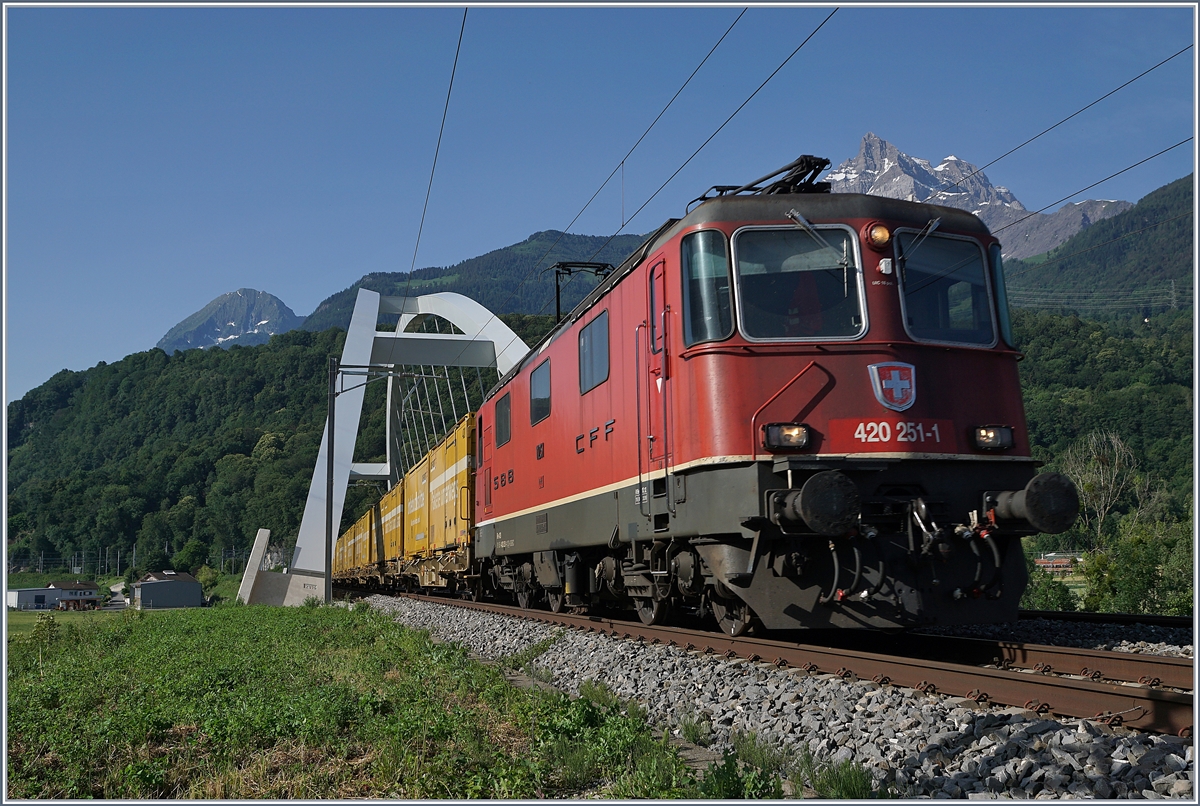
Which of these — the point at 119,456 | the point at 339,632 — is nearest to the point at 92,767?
the point at 339,632

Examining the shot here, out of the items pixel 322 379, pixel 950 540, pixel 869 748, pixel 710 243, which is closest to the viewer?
pixel 869 748

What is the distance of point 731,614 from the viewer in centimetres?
880

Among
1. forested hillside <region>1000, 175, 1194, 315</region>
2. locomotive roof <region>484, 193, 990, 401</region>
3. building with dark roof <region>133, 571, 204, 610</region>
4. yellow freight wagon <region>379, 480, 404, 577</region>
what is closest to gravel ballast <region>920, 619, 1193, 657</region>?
locomotive roof <region>484, 193, 990, 401</region>

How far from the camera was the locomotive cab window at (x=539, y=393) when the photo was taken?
12625 mm

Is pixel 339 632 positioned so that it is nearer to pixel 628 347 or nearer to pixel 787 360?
pixel 628 347

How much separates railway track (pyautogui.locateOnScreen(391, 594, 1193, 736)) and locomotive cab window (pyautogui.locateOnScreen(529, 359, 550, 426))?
415 cm

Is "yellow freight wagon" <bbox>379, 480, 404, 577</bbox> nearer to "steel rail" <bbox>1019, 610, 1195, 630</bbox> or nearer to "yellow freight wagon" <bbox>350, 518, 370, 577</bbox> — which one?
"yellow freight wagon" <bbox>350, 518, 370, 577</bbox>

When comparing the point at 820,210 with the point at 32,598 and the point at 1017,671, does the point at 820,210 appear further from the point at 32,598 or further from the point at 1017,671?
the point at 32,598

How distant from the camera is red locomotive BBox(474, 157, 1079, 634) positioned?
23.8 feet

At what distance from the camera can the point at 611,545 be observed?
9.86 meters

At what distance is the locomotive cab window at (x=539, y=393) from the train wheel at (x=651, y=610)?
2.92 m

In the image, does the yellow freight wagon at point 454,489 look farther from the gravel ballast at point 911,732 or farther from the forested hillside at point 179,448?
the forested hillside at point 179,448

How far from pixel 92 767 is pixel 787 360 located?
549 centimetres

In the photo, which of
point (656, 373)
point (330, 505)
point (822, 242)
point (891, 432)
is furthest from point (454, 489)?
point (891, 432)
